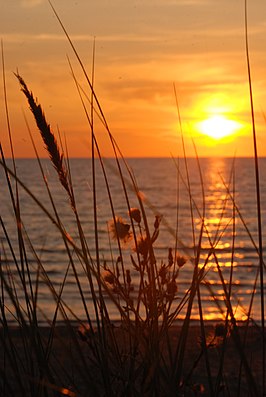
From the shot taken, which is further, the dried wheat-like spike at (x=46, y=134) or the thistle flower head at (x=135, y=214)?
the thistle flower head at (x=135, y=214)

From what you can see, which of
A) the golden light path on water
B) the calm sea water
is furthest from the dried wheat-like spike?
the golden light path on water

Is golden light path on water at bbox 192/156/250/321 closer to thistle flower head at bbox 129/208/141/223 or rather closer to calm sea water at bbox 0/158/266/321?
calm sea water at bbox 0/158/266/321

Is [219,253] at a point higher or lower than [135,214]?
higher

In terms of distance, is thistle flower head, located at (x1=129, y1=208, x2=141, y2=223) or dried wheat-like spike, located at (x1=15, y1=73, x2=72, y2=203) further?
thistle flower head, located at (x1=129, y1=208, x2=141, y2=223)

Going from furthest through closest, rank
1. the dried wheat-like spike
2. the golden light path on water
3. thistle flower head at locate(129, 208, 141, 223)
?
thistle flower head at locate(129, 208, 141, 223) → the golden light path on water → the dried wheat-like spike

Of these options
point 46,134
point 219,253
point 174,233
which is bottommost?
point 174,233

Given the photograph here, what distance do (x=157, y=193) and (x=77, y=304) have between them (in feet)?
146

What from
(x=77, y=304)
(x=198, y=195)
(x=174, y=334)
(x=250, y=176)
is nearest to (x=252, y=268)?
(x=77, y=304)

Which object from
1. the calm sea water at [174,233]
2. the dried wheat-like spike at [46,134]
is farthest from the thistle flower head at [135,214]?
the dried wheat-like spike at [46,134]

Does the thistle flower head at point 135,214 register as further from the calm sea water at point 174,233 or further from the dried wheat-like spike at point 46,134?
the dried wheat-like spike at point 46,134

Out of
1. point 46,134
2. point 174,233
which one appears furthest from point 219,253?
point 46,134

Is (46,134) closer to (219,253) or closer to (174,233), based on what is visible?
(174,233)

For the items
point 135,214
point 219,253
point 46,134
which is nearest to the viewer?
point 46,134

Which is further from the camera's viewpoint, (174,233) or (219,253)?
(219,253)
